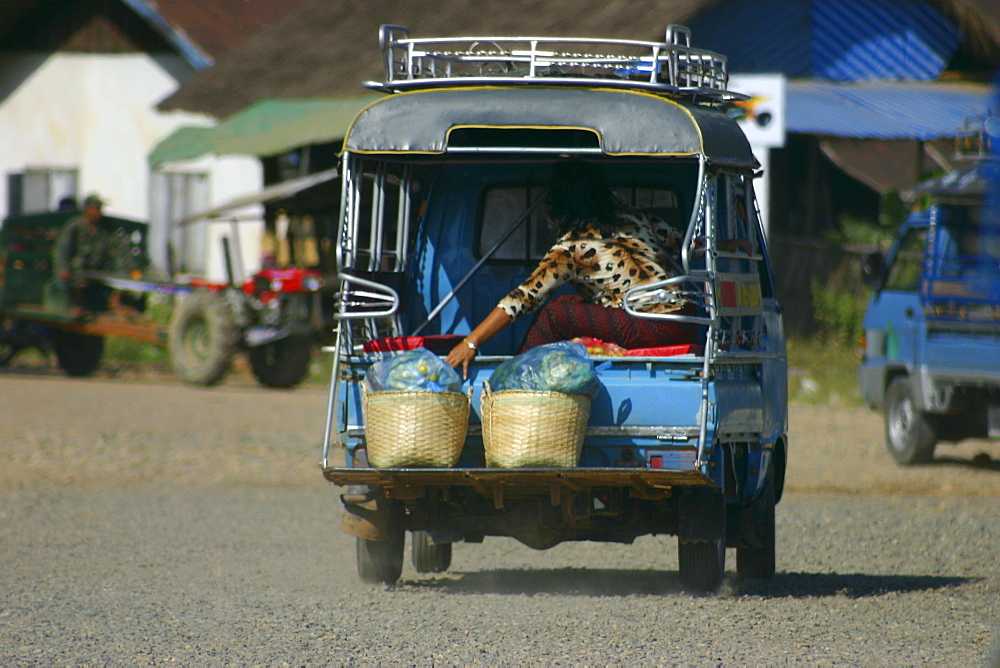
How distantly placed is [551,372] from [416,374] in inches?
23.0

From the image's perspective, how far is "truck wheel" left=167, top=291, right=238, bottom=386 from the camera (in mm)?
18719

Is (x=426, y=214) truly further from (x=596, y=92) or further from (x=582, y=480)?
(x=582, y=480)

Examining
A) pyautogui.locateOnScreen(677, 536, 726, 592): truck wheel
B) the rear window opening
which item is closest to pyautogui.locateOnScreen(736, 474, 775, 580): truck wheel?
pyautogui.locateOnScreen(677, 536, 726, 592): truck wheel

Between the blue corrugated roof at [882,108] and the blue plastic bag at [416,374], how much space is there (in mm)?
13617

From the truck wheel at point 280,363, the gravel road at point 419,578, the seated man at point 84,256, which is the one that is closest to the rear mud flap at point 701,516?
the gravel road at point 419,578

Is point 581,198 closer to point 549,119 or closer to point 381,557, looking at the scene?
point 549,119

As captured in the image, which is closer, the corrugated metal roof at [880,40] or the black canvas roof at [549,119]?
the black canvas roof at [549,119]

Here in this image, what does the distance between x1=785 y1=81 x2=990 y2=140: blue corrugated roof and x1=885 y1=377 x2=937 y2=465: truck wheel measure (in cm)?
675

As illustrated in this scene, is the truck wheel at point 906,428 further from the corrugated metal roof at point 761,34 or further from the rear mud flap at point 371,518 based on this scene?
the corrugated metal roof at point 761,34

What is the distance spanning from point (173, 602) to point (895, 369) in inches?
320

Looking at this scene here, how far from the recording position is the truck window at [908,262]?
13.4 m

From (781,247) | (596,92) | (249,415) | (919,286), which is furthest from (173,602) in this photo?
(781,247)

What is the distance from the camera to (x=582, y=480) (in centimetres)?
680

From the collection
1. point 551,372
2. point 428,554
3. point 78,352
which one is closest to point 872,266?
point 428,554
